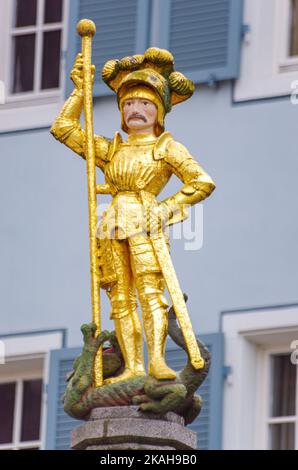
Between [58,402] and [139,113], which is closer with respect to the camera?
[139,113]

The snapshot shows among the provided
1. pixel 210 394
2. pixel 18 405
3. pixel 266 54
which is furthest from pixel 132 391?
pixel 266 54

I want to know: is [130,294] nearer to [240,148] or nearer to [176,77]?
[176,77]

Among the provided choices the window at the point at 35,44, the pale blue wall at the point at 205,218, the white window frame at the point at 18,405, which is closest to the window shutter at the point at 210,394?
the pale blue wall at the point at 205,218

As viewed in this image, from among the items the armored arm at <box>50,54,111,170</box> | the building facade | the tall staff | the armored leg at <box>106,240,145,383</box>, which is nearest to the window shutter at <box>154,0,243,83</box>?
the building facade

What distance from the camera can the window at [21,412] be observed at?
611 inches

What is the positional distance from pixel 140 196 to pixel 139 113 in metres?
0.38

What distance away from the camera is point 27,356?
51.1ft

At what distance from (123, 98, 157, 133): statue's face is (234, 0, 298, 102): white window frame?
Result: 349 cm

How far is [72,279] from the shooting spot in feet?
51.4

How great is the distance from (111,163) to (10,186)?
4099 millimetres

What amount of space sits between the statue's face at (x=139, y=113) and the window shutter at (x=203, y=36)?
3651 millimetres

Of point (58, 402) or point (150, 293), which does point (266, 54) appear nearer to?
point (58, 402)

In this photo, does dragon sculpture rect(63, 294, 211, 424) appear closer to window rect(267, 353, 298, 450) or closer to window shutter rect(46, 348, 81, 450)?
window rect(267, 353, 298, 450)

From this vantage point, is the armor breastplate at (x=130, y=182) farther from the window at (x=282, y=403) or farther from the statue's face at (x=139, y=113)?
the window at (x=282, y=403)
